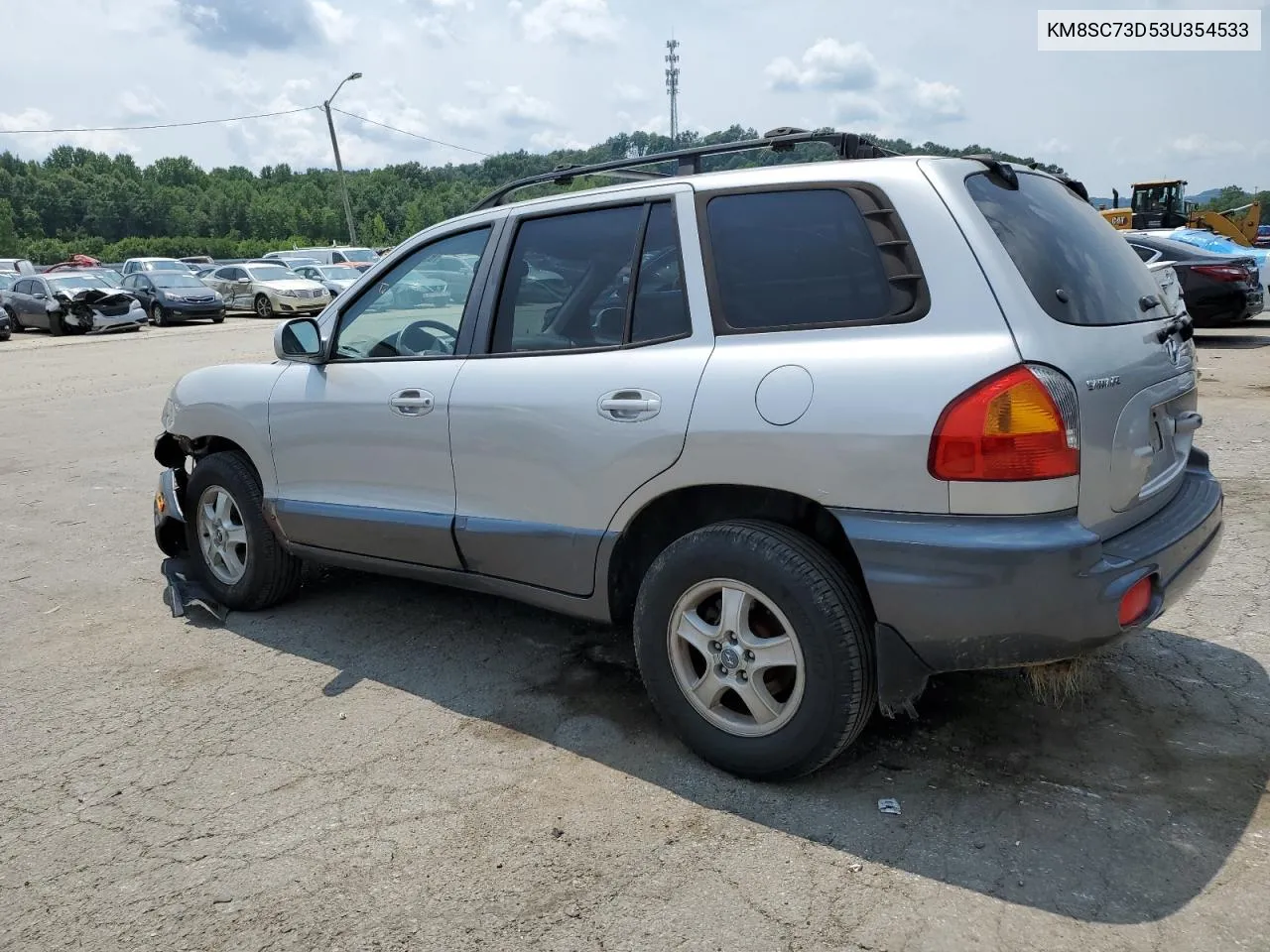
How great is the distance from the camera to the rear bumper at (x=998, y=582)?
262cm

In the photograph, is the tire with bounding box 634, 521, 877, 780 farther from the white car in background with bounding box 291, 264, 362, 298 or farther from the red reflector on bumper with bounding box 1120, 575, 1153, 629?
the white car in background with bounding box 291, 264, 362, 298

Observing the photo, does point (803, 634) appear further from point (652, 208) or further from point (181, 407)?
point (181, 407)

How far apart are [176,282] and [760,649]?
27922 mm

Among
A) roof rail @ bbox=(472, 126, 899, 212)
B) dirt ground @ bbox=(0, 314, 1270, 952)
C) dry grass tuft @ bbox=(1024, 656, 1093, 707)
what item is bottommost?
dirt ground @ bbox=(0, 314, 1270, 952)

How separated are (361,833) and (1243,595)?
12.8 feet

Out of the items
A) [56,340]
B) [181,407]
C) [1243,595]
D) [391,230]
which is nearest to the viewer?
[1243,595]

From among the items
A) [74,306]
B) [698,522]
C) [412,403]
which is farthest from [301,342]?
[74,306]

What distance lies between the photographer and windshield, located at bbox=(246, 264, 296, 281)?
2900 centimetres

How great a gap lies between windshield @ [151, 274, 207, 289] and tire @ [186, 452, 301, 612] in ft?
80.9

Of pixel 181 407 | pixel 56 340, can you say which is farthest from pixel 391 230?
pixel 181 407

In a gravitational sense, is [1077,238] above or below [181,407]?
above

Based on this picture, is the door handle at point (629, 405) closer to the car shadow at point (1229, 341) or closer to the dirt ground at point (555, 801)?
the dirt ground at point (555, 801)

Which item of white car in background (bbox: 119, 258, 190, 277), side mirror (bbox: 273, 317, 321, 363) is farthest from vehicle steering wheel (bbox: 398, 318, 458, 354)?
white car in background (bbox: 119, 258, 190, 277)

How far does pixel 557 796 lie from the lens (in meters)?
3.15
